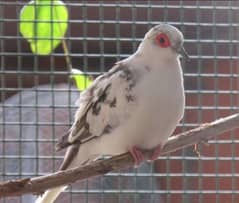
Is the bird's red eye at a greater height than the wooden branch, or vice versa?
the bird's red eye

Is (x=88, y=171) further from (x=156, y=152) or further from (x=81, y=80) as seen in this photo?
(x=81, y=80)

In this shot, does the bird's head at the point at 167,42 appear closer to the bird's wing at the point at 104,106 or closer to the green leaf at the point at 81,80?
the bird's wing at the point at 104,106

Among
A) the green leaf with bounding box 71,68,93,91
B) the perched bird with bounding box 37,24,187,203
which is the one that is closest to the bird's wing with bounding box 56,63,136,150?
the perched bird with bounding box 37,24,187,203

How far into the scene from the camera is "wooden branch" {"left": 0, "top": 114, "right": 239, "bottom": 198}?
749 millimetres

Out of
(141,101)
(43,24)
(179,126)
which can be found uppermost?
(43,24)

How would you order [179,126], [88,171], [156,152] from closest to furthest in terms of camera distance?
[88,171] < [156,152] < [179,126]

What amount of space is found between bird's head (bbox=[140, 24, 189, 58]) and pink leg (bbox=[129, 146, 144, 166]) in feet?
0.43

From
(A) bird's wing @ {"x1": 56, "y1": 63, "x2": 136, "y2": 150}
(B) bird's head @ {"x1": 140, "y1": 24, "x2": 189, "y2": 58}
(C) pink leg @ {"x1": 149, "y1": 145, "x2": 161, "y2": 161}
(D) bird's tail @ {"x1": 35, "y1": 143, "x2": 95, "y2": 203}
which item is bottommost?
(D) bird's tail @ {"x1": 35, "y1": 143, "x2": 95, "y2": 203}

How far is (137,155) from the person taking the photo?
0.84 meters

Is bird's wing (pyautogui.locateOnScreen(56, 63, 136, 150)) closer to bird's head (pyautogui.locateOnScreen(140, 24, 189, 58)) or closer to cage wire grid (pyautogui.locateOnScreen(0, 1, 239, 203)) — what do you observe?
bird's head (pyautogui.locateOnScreen(140, 24, 189, 58))

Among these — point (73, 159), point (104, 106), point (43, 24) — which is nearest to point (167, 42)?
point (104, 106)

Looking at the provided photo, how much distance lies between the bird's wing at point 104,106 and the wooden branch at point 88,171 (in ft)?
0.19

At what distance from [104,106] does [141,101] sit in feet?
0.21

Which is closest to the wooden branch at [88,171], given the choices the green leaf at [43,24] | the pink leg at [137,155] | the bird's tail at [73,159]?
the pink leg at [137,155]
